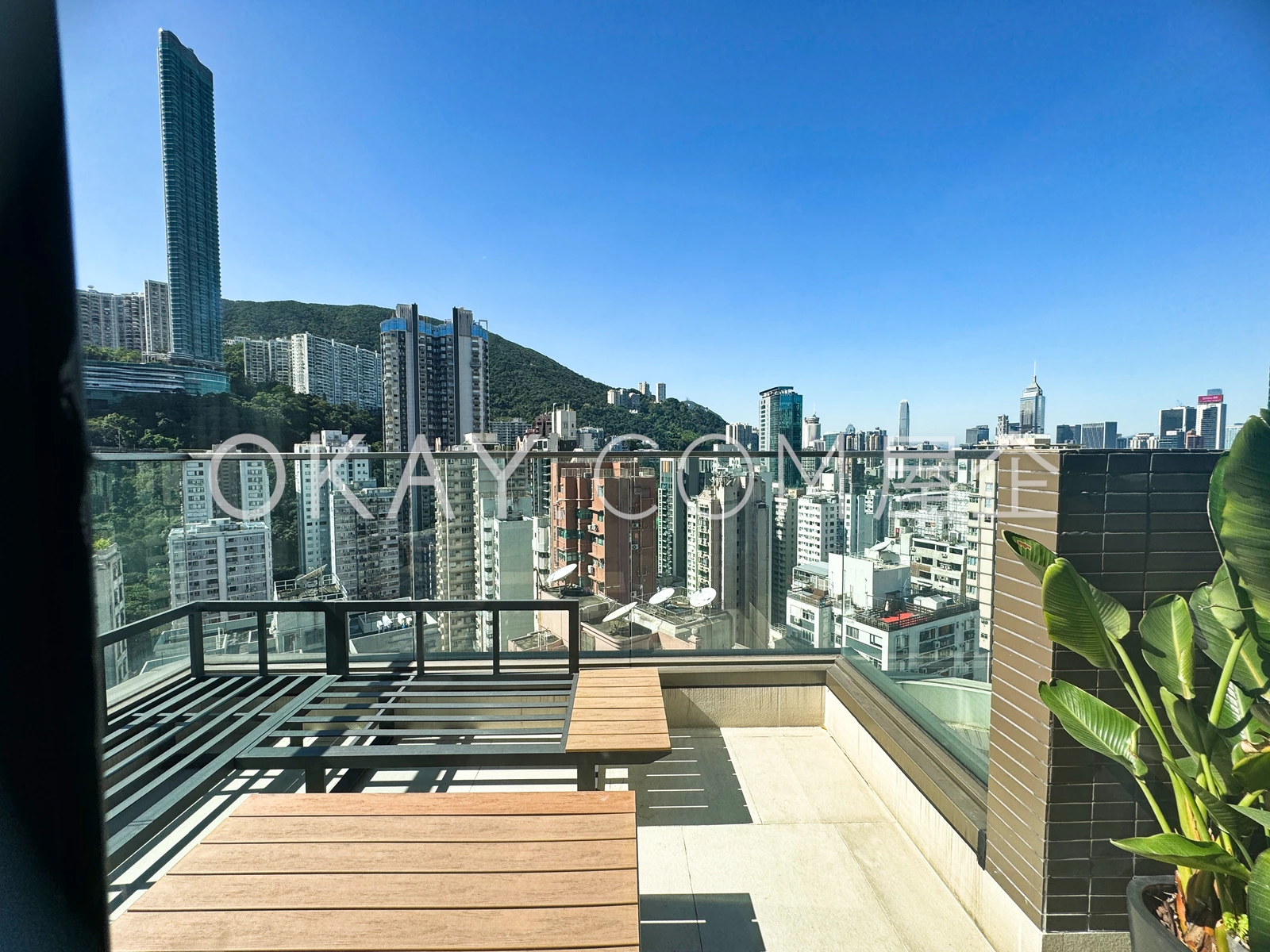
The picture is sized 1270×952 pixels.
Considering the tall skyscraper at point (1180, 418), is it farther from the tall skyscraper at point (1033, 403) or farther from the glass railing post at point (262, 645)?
the glass railing post at point (262, 645)

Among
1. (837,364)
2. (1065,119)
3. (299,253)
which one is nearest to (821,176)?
(1065,119)

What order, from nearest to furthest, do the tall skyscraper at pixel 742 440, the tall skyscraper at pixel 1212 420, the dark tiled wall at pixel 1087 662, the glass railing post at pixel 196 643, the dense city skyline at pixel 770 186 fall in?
the dark tiled wall at pixel 1087 662, the tall skyscraper at pixel 1212 420, the glass railing post at pixel 196 643, the tall skyscraper at pixel 742 440, the dense city skyline at pixel 770 186

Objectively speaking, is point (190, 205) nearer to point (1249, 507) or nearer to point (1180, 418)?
point (1249, 507)

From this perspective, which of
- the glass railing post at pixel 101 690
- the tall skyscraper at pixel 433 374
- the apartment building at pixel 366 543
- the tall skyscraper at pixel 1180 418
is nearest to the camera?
the glass railing post at pixel 101 690

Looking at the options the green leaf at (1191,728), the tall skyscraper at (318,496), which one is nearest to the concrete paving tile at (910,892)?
the green leaf at (1191,728)

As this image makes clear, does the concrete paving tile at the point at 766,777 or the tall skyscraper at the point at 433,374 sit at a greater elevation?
the tall skyscraper at the point at 433,374

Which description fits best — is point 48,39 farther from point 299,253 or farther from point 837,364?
point 837,364
